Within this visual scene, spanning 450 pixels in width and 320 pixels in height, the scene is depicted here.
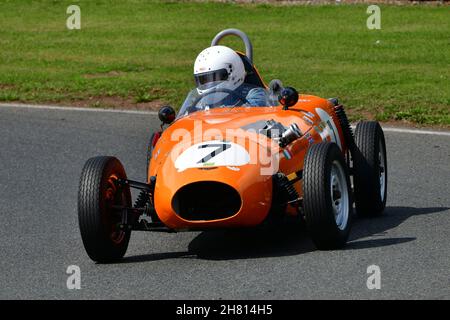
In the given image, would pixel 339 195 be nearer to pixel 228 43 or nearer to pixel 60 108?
pixel 60 108

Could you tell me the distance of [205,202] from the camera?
27.3 feet

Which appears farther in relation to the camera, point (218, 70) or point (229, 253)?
point (218, 70)

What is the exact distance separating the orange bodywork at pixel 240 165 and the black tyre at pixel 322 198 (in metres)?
0.29

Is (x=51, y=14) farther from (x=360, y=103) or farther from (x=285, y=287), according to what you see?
(x=285, y=287)

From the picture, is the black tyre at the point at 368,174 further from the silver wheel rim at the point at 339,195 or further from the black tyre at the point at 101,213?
the black tyre at the point at 101,213

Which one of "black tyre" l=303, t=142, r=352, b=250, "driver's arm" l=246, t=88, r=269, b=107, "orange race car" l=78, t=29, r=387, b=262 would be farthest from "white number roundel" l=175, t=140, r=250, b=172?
"driver's arm" l=246, t=88, r=269, b=107

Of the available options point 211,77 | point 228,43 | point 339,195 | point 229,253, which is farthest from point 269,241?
point 228,43

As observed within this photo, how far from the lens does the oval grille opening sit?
828cm

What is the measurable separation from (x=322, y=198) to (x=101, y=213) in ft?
5.07

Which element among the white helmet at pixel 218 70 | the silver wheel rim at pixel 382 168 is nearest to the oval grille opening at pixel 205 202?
the white helmet at pixel 218 70

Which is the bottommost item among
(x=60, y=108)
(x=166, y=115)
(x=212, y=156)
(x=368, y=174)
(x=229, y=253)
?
(x=229, y=253)

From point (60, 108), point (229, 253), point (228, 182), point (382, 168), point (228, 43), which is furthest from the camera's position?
point (228, 43)

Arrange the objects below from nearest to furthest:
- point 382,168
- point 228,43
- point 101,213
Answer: point 101,213, point 382,168, point 228,43

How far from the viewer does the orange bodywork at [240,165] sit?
820 cm
